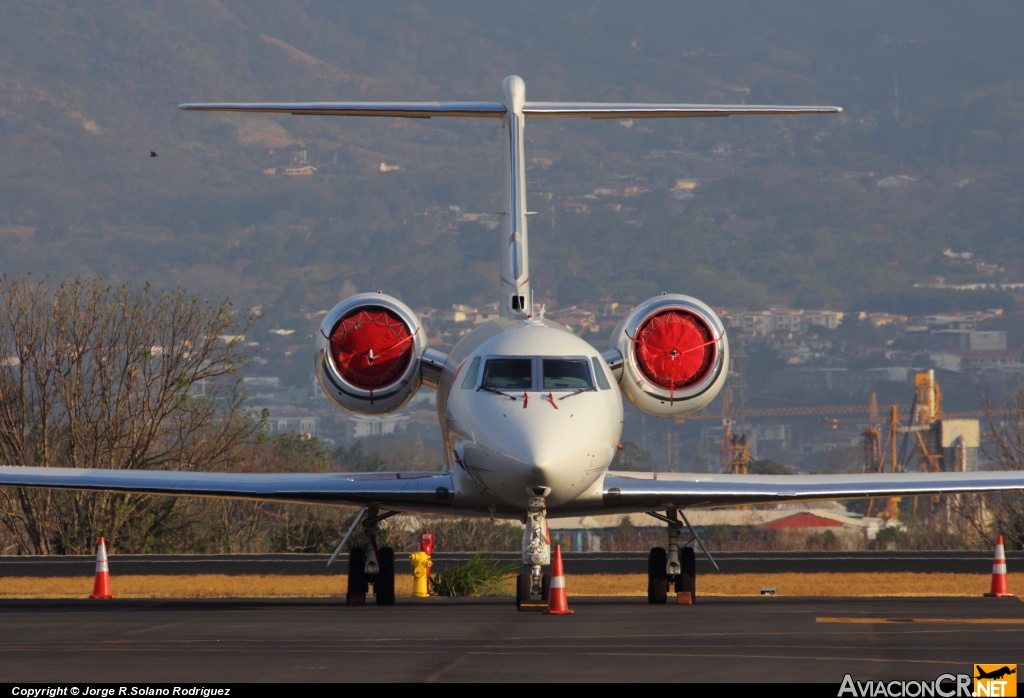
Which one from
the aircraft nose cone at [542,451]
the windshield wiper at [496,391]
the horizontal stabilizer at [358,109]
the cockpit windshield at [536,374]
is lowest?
the aircraft nose cone at [542,451]

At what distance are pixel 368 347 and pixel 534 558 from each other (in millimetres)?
5141

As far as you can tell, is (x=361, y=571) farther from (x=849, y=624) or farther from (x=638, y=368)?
(x=849, y=624)

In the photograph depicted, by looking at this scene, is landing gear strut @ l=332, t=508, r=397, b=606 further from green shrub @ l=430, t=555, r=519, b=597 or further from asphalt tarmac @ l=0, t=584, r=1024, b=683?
green shrub @ l=430, t=555, r=519, b=597

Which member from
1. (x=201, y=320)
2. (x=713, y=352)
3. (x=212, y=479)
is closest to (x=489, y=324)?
(x=713, y=352)

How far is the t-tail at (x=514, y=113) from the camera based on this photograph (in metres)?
20.5

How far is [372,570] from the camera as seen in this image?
63.8 feet

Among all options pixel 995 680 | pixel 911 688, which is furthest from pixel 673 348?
pixel 911 688

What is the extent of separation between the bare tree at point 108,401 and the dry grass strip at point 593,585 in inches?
330

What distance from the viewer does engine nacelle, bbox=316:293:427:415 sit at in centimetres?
2050

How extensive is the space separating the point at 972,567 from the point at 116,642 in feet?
58.7

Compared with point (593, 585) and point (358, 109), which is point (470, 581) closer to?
point (593, 585)

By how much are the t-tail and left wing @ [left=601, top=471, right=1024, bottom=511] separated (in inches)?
155

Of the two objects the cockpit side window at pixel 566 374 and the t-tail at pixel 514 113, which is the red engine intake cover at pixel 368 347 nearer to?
the t-tail at pixel 514 113

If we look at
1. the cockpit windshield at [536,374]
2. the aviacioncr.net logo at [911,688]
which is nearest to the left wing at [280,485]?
the cockpit windshield at [536,374]
